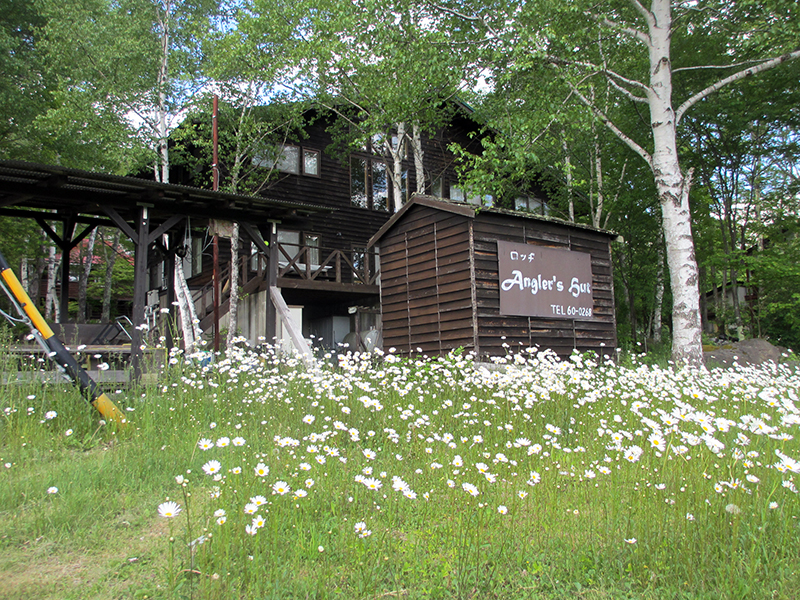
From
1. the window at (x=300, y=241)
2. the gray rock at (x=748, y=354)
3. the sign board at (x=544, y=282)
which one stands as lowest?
the gray rock at (x=748, y=354)

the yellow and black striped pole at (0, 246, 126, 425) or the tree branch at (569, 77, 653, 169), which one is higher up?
the tree branch at (569, 77, 653, 169)

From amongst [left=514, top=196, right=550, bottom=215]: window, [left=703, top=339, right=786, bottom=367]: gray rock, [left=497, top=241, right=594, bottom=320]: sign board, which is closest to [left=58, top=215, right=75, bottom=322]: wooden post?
[left=497, top=241, right=594, bottom=320]: sign board

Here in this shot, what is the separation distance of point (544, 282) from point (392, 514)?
35.9ft

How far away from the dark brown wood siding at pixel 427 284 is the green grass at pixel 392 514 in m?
7.68

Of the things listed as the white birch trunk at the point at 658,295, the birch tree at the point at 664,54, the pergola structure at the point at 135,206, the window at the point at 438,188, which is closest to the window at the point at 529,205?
the window at the point at 438,188

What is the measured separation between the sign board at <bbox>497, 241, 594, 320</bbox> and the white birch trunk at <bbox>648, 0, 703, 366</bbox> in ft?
8.07

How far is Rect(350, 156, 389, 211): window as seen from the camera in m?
23.7

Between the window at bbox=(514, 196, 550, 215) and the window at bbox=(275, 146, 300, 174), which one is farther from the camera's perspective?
the window at bbox=(514, 196, 550, 215)

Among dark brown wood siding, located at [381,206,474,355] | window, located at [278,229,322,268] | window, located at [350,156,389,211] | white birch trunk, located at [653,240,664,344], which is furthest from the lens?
window, located at [350,156,389,211]

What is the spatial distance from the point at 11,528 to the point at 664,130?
13.1 metres

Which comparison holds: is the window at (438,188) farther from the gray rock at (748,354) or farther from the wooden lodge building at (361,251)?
the gray rock at (748,354)

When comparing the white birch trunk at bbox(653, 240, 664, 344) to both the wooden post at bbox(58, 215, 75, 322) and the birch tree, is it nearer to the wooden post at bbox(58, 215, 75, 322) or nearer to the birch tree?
the birch tree

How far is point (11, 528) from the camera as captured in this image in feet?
11.8

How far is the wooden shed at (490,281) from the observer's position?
42.5 feet
